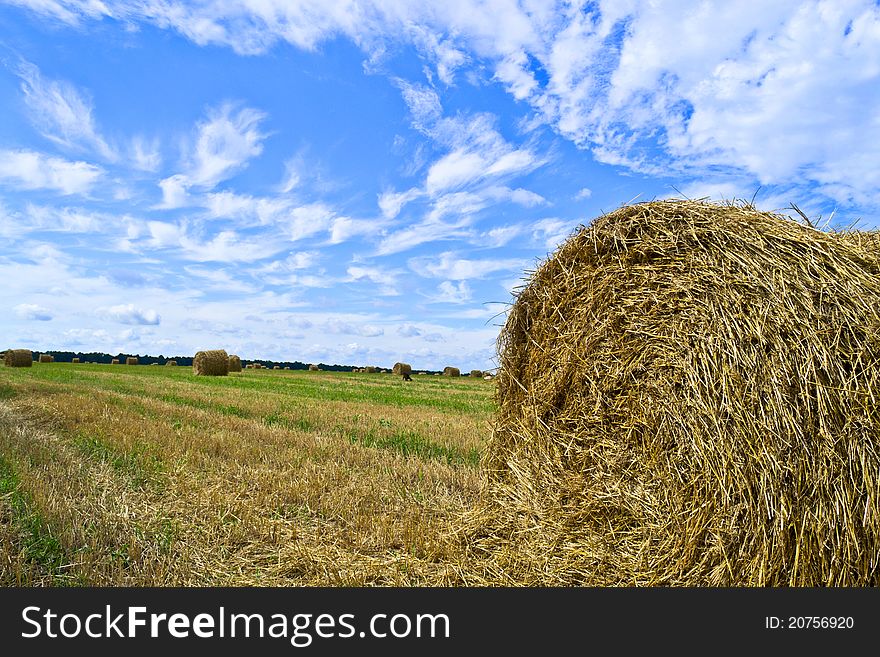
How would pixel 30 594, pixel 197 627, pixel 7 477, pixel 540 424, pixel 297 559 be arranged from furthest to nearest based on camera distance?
1. pixel 7 477
2. pixel 540 424
3. pixel 297 559
4. pixel 30 594
5. pixel 197 627

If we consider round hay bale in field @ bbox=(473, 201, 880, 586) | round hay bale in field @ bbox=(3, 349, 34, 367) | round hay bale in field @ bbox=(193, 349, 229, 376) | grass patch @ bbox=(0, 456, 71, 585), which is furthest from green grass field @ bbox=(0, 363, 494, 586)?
round hay bale in field @ bbox=(3, 349, 34, 367)

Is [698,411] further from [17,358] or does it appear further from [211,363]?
[17,358]

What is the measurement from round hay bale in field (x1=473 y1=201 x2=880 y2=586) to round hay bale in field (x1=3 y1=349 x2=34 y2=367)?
4235cm

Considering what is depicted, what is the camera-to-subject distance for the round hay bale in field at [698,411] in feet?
11.2

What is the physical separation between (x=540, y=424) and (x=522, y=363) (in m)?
0.62

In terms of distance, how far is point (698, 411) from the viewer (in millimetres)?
3811

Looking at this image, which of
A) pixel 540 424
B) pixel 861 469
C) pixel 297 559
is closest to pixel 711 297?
pixel 861 469

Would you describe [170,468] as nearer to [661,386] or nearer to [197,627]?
[197,627]

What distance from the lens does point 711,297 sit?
394 centimetres

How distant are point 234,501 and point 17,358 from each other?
40.9 m

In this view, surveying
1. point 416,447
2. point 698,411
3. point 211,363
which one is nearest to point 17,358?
point 211,363

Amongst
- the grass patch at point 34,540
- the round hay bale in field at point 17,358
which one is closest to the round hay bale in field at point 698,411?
the grass patch at point 34,540

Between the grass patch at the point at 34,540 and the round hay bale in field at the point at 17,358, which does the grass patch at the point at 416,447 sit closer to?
the grass patch at the point at 34,540

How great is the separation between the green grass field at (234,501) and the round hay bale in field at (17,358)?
33807 millimetres
